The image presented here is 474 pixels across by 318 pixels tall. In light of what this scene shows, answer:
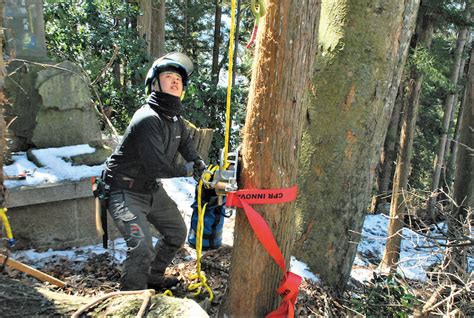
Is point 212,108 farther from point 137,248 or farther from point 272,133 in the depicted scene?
point 272,133

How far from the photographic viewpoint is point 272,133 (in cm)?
275

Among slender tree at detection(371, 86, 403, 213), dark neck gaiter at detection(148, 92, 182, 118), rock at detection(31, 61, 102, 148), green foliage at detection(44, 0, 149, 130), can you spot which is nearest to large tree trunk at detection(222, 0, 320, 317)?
dark neck gaiter at detection(148, 92, 182, 118)

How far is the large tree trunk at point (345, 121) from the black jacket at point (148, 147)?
138 centimetres

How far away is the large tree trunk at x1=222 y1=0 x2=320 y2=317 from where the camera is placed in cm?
264

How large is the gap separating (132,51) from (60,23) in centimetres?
158

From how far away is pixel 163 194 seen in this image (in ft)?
A: 13.1

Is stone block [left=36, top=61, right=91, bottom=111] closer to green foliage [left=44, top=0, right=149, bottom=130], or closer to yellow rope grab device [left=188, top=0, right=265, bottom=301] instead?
yellow rope grab device [left=188, top=0, right=265, bottom=301]

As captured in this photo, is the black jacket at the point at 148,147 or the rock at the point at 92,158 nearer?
the black jacket at the point at 148,147

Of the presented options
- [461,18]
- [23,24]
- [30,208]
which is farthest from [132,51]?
[461,18]

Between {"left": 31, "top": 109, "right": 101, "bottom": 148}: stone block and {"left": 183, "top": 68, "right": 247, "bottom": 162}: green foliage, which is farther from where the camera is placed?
{"left": 183, "top": 68, "right": 247, "bottom": 162}: green foliage

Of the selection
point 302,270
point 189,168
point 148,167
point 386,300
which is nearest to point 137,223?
point 148,167

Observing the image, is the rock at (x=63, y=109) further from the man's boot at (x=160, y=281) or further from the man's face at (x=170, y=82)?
the man's boot at (x=160, y=281)

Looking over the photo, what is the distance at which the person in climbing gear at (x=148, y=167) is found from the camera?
137 inches

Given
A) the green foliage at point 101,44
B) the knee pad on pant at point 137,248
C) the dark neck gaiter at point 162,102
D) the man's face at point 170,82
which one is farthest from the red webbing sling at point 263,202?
the green foliage at point 101,44
